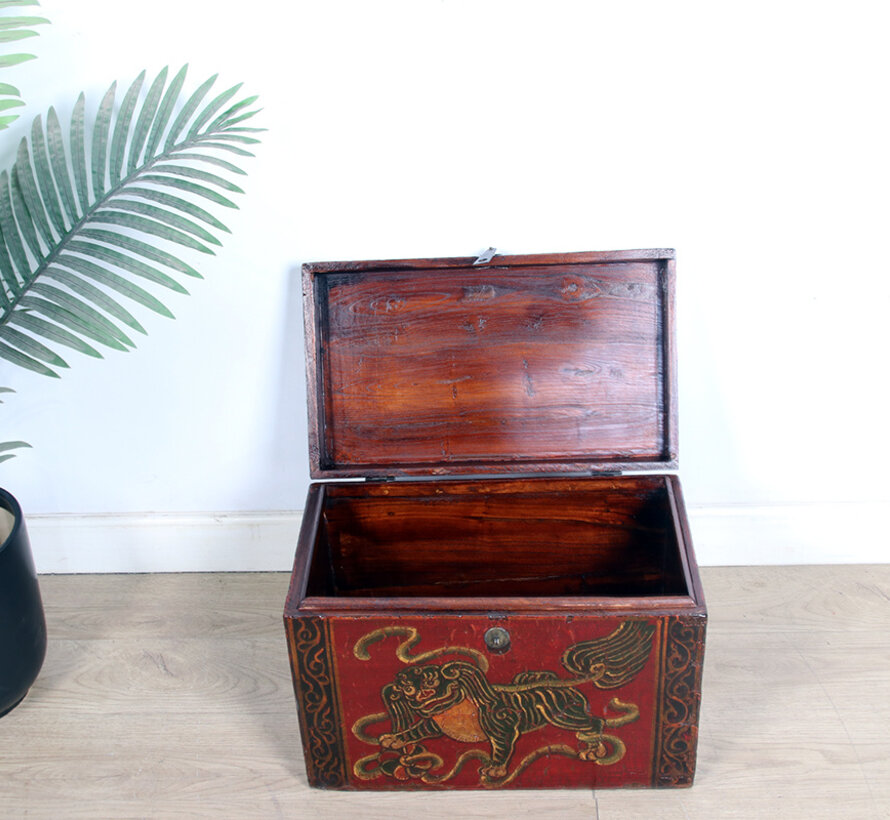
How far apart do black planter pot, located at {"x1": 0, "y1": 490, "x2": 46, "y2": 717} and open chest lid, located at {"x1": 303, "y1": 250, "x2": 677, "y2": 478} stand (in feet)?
1.82

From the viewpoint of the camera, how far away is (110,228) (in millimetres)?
1668

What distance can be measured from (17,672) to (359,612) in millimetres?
729

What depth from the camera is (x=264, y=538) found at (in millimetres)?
1943

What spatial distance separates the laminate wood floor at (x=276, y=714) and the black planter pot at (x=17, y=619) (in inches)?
3.6

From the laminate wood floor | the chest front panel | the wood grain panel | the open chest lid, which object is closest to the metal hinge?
the open chest lid

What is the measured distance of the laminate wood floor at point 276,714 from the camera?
133cm

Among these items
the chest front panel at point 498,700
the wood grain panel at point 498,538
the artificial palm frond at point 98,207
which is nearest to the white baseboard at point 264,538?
the wood grain panel at point 498,538

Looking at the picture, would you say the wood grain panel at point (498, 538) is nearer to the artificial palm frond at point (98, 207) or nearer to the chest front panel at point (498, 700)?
the chest front panel at point (498, 700)

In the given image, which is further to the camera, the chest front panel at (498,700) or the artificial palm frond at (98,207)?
the artificial palm frond at (98,207)

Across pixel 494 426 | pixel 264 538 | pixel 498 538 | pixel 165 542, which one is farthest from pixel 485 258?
pixel 165 542

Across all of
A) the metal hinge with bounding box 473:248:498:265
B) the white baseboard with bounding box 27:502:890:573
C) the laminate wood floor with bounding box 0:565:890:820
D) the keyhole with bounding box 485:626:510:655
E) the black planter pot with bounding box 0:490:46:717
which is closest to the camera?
the keyhole with bounding box 485:626:510:655

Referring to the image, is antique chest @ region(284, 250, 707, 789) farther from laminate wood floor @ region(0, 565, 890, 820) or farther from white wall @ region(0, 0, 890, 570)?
laminate wood floor @ region(0, 565, 890, 820)

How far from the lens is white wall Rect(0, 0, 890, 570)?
1.51m

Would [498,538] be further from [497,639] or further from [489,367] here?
[497,639]
